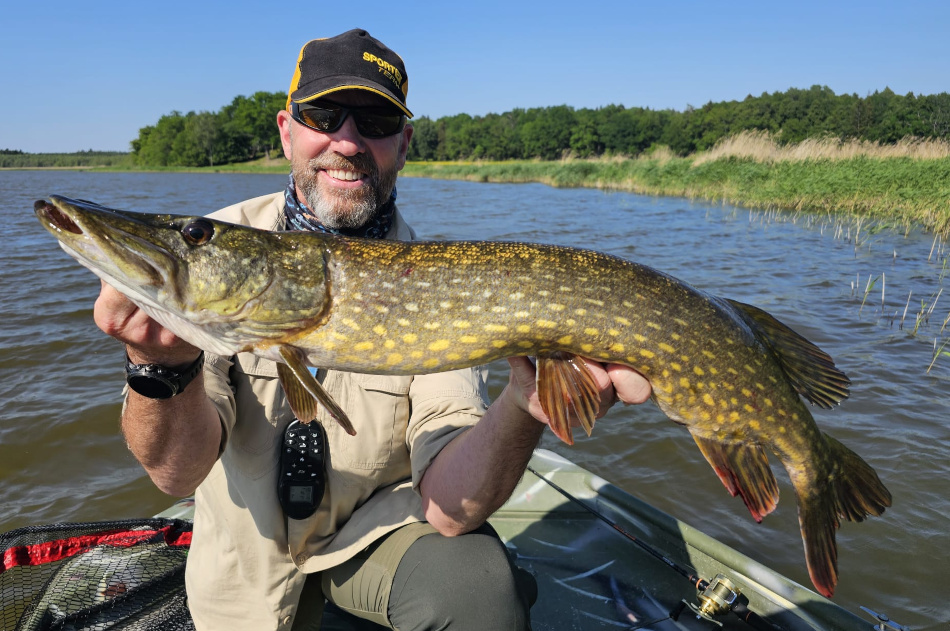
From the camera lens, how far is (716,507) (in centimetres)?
379

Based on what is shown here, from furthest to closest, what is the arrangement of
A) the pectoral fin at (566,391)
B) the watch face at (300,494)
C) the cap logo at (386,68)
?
the cap logo at (386,68)
the watch face at (300,494)
the pectoral fin at (566,391)

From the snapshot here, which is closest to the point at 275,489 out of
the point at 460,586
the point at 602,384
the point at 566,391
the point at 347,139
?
the point at 460,586

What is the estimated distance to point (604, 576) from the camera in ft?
8.83

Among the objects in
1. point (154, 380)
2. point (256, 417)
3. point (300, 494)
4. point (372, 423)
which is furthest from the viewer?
point (372, 423)

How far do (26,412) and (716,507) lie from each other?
534 centimetres

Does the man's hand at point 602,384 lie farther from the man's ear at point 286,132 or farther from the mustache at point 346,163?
the man's ear at point 286,132

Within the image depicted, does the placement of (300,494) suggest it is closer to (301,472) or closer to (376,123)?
(301,472)

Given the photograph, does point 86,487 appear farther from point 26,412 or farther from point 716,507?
point 716,507

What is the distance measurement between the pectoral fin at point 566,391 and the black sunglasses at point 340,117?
139cm

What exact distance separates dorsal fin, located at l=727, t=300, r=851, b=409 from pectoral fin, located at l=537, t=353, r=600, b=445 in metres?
0.59

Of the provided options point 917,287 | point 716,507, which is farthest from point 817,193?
point 716,507

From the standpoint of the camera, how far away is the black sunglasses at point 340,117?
252cm

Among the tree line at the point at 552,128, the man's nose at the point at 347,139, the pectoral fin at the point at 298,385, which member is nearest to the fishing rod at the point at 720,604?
the pectoral fin at the point at 298,385

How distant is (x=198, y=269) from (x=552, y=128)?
83506mm
